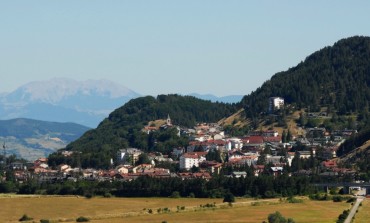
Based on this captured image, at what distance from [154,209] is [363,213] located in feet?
77.2

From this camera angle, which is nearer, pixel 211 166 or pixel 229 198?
pixel 229 198

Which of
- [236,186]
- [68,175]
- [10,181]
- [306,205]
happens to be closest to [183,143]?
[68,175]

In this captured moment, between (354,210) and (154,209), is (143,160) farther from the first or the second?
(354,210)

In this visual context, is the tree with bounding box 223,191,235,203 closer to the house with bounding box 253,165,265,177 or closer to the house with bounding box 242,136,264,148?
the house with bounding box 253,165,265,177

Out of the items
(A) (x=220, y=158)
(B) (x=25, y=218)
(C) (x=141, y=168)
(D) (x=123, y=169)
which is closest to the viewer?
(B) (x=25, y=218)

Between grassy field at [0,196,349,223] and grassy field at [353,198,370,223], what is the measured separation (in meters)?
2.08

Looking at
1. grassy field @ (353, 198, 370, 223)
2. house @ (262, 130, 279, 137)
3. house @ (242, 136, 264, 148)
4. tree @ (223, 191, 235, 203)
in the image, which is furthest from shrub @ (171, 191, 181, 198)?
house @ (262, 130, 279, 137)

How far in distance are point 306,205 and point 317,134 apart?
81.4 meters

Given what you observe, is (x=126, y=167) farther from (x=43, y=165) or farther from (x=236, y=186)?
(x=236, y=186)

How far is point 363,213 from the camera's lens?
97.8 metres

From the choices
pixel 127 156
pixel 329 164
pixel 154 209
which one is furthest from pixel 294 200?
pixel 127 156

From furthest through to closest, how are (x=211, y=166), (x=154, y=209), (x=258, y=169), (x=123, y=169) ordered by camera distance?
(x=123, y=169) < (x=211, y=166) < (x=258, y=169) < (x=154, y=209)

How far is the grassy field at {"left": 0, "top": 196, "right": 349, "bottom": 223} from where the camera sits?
9771 cm

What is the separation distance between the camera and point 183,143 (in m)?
199
